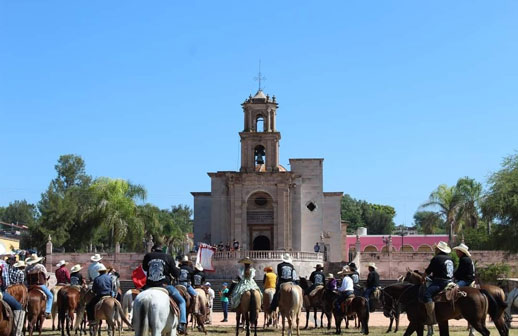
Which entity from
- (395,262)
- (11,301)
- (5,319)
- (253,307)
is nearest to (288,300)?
(253,307)

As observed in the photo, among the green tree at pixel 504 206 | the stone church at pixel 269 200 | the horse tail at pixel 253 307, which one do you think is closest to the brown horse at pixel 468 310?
the horse tail at pixel 253 307

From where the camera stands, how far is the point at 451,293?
16.4 metres

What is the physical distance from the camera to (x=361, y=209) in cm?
13362

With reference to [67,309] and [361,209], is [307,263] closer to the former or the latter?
[67,309]

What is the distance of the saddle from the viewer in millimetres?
16422

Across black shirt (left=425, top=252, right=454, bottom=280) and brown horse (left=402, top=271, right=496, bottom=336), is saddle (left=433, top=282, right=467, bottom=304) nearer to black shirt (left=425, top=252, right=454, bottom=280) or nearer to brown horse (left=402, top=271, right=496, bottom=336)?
brown horse (left=402, top=271, right=496, bottom=336)

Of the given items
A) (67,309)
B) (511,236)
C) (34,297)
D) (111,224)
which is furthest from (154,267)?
(111,224)

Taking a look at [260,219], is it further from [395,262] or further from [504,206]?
[504,206]

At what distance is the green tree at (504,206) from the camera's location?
139ft

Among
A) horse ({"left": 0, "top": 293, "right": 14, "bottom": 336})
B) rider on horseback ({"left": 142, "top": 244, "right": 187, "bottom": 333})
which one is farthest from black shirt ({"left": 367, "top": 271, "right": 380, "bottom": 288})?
horse ({"left": 0, "top": 293, "right": 14, "bottom": 336})

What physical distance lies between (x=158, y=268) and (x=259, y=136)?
48353 millimetres

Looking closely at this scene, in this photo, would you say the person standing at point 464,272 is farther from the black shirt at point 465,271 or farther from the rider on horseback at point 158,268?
the rider on horseback at point 158,268

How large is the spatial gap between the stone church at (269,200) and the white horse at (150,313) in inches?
1865

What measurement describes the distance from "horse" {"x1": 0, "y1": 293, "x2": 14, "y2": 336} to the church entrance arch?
158 ft
